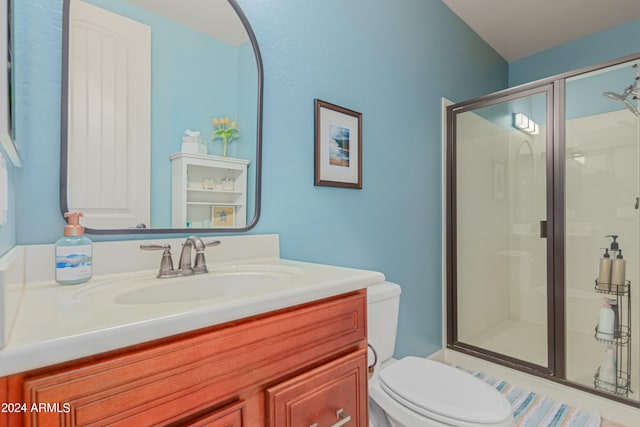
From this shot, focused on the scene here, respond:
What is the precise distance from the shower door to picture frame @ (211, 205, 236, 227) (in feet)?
5.43

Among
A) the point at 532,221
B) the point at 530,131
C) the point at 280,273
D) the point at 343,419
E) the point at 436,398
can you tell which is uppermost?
the point at 530,131

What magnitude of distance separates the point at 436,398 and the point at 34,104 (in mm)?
1465

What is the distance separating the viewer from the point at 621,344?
1.86 m

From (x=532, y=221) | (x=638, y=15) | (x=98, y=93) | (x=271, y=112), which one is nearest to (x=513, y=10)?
(x=638, y=15)

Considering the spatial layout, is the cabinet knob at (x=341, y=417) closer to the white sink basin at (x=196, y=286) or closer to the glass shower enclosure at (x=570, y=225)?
the white sink basin at (x=196, y=286)

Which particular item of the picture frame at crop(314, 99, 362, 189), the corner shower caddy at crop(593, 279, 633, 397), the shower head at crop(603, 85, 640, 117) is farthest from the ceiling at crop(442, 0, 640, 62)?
the corner shower caddy at crop(593, 279, 633, 397)

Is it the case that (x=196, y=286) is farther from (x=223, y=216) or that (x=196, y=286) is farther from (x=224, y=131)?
(x=224, y=131)

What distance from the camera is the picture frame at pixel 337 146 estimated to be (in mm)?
1505

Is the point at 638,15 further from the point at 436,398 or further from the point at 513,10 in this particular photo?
the point at 436,398

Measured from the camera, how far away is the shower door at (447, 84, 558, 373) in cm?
212

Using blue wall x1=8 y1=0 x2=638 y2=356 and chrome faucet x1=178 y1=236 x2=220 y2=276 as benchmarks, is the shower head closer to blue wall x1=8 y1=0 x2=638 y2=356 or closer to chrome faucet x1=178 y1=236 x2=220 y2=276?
blue wall x1=8 y1=0 x2=638 y2=356

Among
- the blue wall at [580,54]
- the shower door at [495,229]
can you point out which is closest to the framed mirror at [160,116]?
the shower door at [495,229]

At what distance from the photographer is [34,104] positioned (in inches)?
33.0

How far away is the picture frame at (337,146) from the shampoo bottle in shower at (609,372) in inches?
65.6
